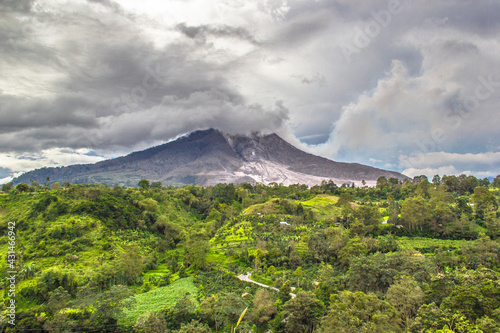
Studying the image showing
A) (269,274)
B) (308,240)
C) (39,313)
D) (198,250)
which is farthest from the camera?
(308,240)

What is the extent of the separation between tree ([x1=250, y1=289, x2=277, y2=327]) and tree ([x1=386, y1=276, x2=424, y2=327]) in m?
10.4

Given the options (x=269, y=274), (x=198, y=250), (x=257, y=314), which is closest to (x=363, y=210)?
(x=269, y=274)

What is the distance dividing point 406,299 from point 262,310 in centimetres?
1236

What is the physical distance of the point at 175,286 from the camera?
35.1 meters

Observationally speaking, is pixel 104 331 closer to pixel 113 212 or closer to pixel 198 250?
pixel 198 250

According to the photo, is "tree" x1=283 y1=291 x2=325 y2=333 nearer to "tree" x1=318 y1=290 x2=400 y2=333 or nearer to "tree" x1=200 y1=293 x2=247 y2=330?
"tree" x1=318 y1=290 x2=400 y2=333

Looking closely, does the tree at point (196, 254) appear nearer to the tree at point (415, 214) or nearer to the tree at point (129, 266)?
the tree at point (129, 266)

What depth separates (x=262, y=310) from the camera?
1011 inches

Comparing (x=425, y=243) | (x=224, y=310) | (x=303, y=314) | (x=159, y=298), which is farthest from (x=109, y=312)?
(x=425, y=243)

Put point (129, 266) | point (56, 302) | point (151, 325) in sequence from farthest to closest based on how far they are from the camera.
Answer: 1. point (129, 266)
2. point (56, 302)
3. point (151, 325)

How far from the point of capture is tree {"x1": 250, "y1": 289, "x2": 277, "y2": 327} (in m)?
25.3

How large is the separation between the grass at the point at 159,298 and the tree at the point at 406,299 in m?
20.1

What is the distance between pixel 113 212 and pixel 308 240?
36.3m

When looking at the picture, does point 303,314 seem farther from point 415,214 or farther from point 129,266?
point 415,214
